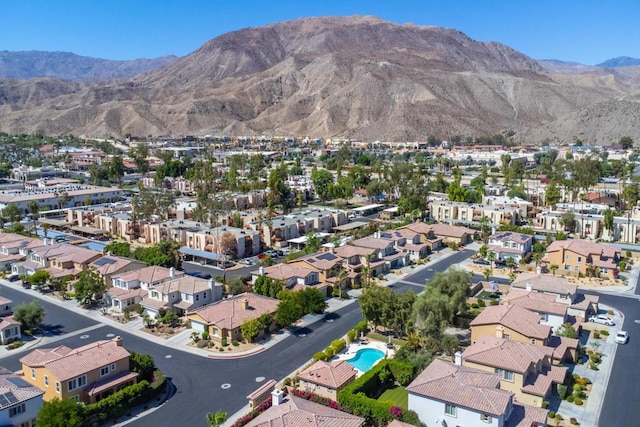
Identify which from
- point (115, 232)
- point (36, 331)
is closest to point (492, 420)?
point (36, 331)

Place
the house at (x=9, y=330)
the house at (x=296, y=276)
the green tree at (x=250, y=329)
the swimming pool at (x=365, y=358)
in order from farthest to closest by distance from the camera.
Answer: the house at (x=296, y=276)
the house at (x=9, y=330)
the green tree at (x=250, y=329)
the swimming pool at (x=365, y=358)

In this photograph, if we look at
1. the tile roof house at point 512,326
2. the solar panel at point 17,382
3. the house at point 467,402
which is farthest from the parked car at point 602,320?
the solar panel at point 17,382

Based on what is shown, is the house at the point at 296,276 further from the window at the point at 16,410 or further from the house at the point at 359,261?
the window at the point at 16,410

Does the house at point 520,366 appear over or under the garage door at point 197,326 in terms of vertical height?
over

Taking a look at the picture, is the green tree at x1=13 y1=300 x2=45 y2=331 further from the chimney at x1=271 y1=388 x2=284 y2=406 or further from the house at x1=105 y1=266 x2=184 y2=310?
the chimney at x1=271 y1=388 x2=284 y2=406

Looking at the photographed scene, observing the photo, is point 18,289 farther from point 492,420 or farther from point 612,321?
point 612,321
